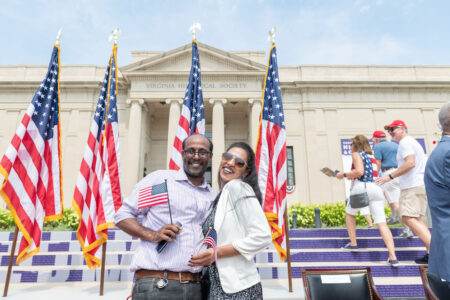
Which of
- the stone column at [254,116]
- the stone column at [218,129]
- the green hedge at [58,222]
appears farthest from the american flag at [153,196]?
the stone column at [254,116]

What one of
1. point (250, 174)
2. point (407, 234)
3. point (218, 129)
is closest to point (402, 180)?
point (407, 234)

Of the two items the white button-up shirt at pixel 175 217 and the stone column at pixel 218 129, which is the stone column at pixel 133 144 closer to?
the stone column at pixel 218 129

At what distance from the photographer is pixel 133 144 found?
1852 cm

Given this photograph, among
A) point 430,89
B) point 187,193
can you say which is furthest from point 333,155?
point 187,193

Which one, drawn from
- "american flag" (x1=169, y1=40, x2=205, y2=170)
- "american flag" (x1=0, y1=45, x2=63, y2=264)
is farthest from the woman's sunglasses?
"american flag" (x1=0, y1=45, x2=63, y2=264)

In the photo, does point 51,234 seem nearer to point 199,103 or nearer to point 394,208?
point 199,103

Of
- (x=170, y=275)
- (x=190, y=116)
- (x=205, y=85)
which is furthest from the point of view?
(x=205, y=85)

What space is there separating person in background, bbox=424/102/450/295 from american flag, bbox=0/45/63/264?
18.9 ft

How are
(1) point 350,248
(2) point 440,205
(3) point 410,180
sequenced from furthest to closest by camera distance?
1. (1) point 350,248
2. (3) point 410,180
3. (2) point 440,205

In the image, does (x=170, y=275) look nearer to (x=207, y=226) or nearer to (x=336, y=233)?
(x=207, y=226)

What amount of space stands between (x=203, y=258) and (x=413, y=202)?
464cm

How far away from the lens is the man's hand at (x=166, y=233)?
189 centimetres

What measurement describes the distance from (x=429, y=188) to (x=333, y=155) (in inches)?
738

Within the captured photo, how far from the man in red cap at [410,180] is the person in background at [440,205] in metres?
2.80
